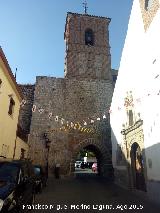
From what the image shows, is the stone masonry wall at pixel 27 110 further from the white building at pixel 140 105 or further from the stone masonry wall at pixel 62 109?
the white building at pixel 140 105

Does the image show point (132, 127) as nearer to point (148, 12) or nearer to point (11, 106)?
point (148, 12)

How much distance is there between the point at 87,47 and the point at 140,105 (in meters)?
13.6

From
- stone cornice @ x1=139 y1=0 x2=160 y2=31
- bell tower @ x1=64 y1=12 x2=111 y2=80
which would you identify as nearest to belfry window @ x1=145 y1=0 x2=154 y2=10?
stone cornice @ x1=139 y1=0 x2=160 y2=31

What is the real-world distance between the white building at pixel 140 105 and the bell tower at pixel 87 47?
7.42 m

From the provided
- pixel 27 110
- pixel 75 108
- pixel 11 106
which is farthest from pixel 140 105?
pixel 27 110

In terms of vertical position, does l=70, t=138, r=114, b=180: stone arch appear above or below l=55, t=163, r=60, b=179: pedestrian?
above

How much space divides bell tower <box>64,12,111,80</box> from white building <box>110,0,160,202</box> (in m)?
7.42

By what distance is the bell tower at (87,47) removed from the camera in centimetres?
2280

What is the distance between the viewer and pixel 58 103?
2114 centimetres

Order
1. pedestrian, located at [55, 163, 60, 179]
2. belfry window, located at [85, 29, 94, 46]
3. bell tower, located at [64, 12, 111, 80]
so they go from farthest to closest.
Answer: belfry window, located at [85, 29, 94, 46]
bell tower, located at [64, 12, 111, 80]
pedestrian, located at [55, 163, 60, 179]

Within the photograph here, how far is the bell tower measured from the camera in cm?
2280

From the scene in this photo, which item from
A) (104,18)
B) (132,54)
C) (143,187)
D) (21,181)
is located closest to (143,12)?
(132,54)

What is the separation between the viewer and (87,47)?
77.9ft

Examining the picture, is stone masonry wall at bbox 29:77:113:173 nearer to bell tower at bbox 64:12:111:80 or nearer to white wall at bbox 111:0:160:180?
bell tower at bbox 64:12:111:80
